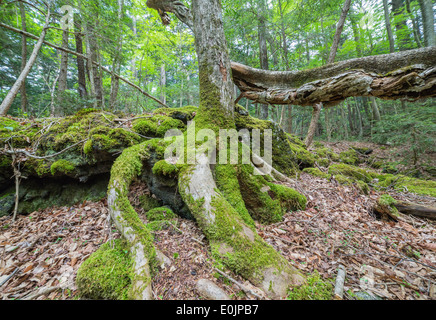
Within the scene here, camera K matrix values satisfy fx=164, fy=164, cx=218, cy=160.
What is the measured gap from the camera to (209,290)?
5.02 ft

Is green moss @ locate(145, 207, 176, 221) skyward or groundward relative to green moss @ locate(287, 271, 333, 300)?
skyward

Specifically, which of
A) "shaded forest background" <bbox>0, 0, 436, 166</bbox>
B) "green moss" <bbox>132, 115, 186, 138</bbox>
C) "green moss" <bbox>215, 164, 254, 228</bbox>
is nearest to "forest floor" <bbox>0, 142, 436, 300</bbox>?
"green moss" <bbox>215, 164, 254, 228</bbox>

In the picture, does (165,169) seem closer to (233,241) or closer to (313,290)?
(233,241)

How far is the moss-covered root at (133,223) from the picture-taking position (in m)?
1.50

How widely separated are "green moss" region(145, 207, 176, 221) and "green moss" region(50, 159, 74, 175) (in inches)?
70.9

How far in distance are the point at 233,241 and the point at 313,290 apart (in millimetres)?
859

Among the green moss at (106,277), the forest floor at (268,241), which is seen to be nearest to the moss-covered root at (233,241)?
the forest floor at (268,241)

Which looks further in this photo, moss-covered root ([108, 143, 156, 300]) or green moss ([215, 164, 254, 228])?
green moss ([215, 164, 254, 228])

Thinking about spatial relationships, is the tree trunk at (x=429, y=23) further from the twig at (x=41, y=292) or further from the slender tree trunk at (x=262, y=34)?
the twig at (x=41, y=292)

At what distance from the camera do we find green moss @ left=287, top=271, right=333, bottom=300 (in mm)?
1507

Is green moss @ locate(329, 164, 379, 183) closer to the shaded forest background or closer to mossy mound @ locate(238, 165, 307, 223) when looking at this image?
mossy mound @ locate(238, 165, 307, 223)

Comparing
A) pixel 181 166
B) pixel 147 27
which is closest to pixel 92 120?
pixel 181 166

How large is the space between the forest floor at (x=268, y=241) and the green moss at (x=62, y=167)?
72cm

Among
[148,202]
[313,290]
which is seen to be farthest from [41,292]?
[313,290]
